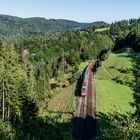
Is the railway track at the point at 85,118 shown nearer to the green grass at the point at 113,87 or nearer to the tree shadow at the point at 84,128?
the tree shadow at the point at 84,128

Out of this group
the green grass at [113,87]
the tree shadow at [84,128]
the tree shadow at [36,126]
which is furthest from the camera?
the green grass at [113,87]

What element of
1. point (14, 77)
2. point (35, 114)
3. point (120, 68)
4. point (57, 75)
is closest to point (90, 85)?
point (120, 68)

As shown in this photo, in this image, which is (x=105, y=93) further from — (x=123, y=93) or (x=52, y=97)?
(x=52, y=97)

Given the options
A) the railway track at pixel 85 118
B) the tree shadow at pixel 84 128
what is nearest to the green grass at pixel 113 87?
the railway track at pixel 85 118

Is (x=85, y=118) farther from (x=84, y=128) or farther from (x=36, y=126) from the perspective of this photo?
(x=36, y=126)

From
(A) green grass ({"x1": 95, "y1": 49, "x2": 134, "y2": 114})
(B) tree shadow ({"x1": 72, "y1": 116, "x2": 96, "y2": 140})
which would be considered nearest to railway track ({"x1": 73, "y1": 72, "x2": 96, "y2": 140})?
(B) tree shadow ({"x1": 72, "y1": 116, "x2": 96, "y2": 140})

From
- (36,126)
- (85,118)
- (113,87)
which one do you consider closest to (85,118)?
(85,118)

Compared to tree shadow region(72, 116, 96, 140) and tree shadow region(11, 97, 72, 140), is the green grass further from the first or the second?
tree shadow region(11, 97, 72, 140)
